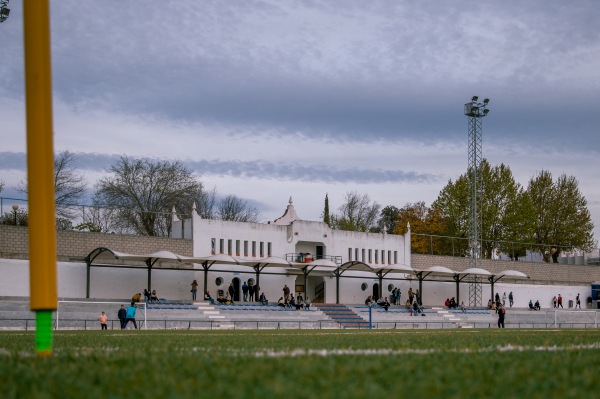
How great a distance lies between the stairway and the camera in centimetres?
5031

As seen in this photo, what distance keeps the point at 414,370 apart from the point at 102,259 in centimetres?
4640

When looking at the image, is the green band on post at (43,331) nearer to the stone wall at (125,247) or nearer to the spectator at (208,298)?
the stone wall at (125,247)

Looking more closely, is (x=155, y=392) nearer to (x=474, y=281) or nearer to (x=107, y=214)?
(x=107, y=214)

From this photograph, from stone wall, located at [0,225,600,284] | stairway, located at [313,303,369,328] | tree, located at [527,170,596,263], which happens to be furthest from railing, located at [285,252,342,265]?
tree, located at [527,170,596,263]

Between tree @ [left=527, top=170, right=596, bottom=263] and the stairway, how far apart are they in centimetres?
4129

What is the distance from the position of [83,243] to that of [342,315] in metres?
18.1

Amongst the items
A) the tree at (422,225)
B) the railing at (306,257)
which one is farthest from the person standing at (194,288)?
the tree at (422,225)

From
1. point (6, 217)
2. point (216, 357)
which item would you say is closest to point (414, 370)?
point (216, 357)

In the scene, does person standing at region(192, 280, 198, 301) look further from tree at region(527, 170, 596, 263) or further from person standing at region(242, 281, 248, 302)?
tree at region(527, 170, 596, 263)

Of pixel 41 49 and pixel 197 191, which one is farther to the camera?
pixel 197 191

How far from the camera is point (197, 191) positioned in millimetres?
78500

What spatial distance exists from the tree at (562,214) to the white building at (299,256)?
27.5 metres

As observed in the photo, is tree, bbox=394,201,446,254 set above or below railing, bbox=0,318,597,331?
above

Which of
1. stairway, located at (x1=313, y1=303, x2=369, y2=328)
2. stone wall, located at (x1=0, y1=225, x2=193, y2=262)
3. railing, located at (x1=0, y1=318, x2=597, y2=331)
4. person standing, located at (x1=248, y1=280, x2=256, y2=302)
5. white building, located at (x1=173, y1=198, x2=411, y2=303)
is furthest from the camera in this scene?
white building, located at (x1=173, y1=198, x2=411, y2=303)
